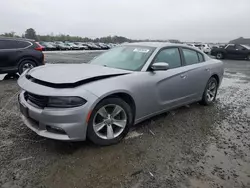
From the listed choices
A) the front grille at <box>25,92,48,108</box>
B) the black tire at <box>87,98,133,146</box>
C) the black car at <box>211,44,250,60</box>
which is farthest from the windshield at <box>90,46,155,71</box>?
the black car at <box>211,44,250,60</box>

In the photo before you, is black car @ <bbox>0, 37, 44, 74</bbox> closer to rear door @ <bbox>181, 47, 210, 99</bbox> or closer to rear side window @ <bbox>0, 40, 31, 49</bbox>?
rear side window @ <bbox>0, 40, 31, 49</bbox>

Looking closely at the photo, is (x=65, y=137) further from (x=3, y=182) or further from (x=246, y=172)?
(x=246, y=172)

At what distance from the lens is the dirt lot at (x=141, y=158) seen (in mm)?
2469

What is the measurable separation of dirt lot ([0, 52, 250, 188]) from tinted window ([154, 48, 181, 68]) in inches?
42.1

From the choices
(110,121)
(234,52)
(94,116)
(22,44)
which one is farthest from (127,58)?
(234,52)

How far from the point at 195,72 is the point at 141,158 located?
2.45 m

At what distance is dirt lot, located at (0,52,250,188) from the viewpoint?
8.10ft

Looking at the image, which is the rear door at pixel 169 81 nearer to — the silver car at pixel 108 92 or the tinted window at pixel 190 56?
the silver car at pixel 108 92

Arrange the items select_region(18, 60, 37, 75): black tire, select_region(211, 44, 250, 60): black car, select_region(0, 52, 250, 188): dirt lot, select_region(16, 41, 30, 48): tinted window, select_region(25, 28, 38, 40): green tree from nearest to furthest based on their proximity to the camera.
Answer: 1. select_region(0, 52, 250, 188): dirt lot
2. select_region(18, 60, 37, 75): black tire
3. select_region(16, 41, 30, 48): tinted window
4. select_region(211, 44, 250, 60): black car
5. select_region(25, 28, 38, 40): green tree

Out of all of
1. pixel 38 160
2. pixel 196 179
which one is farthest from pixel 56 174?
pixel 196 179

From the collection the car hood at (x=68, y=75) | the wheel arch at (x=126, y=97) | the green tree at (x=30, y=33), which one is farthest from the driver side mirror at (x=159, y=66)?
the green tree at (x=30, y=33)

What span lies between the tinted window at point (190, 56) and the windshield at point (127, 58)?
3.18ft

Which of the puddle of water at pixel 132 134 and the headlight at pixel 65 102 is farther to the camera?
the puddle of water at pixel 132 134

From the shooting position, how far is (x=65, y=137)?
2781mm
